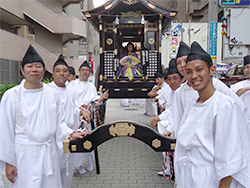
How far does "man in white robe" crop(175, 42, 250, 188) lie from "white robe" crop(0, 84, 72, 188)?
1434 mm

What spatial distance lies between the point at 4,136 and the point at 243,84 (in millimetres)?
3763

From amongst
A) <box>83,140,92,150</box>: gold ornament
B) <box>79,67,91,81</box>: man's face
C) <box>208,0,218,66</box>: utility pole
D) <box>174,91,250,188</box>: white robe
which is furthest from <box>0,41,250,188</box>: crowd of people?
<box>208,0,218,66</box>: utility pole

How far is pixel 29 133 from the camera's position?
2.54 m

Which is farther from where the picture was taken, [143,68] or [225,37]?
[225,37]

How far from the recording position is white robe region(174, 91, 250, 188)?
175 centimetres

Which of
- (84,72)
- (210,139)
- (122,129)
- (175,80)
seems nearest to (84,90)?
(84,72)

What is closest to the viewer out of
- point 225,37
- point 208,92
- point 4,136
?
point 208,92

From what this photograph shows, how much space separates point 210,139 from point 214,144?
47mm

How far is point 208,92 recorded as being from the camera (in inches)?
76.8

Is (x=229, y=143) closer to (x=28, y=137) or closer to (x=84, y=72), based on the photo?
(x=28, y=137)

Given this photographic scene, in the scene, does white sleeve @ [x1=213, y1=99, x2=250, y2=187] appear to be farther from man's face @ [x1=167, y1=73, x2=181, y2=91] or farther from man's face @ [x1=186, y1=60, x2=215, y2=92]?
man's face @ [x1=167, y1=73, x2=181, y2=91]

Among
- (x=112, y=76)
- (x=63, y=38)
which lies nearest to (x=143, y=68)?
(x=112, y=76)

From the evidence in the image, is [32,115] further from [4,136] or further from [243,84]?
[243,84]

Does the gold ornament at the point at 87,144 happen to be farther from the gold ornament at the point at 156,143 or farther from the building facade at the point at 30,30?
the building facade at the point at 30,30
